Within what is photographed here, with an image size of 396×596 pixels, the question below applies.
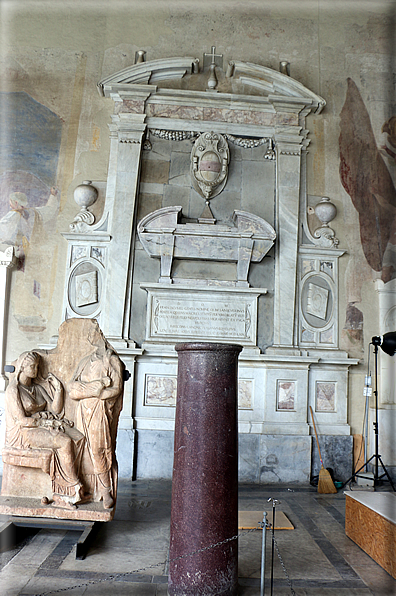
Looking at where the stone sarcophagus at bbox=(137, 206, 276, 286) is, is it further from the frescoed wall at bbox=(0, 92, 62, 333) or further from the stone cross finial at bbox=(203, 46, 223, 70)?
the stone cross finial at bbox=(203, 46, 223, 70)

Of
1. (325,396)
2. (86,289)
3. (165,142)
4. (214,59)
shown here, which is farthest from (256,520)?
(214,59)

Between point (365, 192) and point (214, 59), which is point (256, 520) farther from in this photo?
point (214, 59)

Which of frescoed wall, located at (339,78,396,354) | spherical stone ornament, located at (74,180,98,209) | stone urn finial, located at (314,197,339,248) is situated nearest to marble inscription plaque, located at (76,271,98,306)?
spherical stone ornament, located at (74,180,98,209)

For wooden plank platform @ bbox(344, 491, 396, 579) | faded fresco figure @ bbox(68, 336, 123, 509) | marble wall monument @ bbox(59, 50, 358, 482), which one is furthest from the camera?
marble wall monument @ bbox(59, 50, 358, 482)

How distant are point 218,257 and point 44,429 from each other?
3.56m

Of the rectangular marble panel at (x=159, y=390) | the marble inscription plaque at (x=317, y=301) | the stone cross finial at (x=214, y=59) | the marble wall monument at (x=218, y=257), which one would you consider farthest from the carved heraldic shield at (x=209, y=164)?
the rectangular marble panel at (x=159, y=390)

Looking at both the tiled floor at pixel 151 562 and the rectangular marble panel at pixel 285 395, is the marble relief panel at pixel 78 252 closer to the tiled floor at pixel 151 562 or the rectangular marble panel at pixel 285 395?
the rectangular marble panel at pixel 285 395

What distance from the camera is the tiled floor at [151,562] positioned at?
315 centimetres

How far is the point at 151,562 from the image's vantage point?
3.57 m

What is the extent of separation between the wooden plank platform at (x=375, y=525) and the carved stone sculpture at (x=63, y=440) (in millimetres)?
2049

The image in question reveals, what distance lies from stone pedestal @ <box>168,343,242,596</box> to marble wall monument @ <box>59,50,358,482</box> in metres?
3.48

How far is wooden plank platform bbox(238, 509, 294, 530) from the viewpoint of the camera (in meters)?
4.40

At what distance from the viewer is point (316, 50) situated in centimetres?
752

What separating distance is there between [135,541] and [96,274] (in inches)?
152
